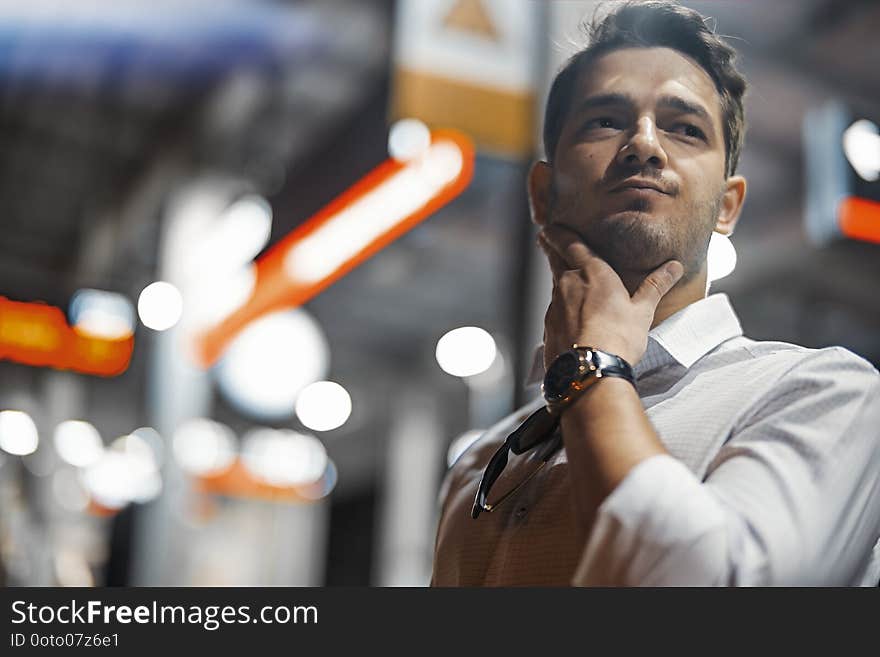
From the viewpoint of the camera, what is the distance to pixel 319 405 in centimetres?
416

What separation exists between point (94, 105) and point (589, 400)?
441 centimetres

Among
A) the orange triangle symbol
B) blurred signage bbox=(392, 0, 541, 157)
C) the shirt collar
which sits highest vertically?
the orange triangle symbol

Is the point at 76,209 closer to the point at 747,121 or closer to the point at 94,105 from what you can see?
the point at 94,105

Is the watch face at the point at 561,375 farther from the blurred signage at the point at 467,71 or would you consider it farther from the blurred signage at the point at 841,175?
the blurred signage at the point at 467,71

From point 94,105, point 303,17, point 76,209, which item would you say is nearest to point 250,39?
point 303,17

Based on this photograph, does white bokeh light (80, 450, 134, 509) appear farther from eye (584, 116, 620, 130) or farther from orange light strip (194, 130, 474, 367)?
eye (584, 116, 620, 130)

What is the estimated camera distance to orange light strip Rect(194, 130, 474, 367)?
2.51 m

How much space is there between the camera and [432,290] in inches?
255

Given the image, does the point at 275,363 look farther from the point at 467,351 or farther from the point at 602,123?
the point at 602,123

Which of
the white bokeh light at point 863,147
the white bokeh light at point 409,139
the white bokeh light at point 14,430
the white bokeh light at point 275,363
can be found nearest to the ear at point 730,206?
the white bokeh light at point 863,147

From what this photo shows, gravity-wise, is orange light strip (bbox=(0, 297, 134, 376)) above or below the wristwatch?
above

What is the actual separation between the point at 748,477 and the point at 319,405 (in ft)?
11.7

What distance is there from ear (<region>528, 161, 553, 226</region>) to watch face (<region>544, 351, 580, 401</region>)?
18 centimetres

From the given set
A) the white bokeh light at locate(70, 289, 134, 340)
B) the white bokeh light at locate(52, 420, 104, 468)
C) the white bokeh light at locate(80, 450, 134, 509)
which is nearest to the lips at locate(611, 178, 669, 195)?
the white bokeh light at locate(70, 289, 134, 340)
